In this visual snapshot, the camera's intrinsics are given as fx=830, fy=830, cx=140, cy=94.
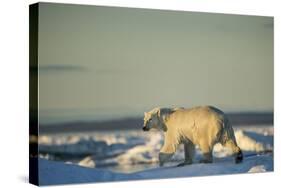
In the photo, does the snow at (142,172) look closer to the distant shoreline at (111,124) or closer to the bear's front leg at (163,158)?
the bear's front leg at (163,158)

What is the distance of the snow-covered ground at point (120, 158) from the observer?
352 inches

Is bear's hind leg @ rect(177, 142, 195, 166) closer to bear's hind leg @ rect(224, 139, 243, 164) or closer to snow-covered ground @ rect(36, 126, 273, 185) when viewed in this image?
snow-covered ground @ rect(36, 126, 273, 185)

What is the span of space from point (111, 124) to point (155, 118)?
22.0 inches

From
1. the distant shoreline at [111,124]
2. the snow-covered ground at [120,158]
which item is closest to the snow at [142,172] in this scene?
the snow-covered ground at [120,158]

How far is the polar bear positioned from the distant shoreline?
127 mm

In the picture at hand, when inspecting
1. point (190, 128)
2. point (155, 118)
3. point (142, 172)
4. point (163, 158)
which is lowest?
point (142, 172)

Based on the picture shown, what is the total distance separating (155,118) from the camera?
9.53 m

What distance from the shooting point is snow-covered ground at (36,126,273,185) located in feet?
29.3

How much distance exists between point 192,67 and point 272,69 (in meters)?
1.24

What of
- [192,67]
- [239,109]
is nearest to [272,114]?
[239,109]

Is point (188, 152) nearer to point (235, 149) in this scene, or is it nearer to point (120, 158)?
point (235, 149)

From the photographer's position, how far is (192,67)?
977 cm

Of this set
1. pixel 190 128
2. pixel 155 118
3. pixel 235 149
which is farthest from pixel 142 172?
pixel 235 149

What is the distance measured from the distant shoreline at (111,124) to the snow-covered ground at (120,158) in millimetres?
57
